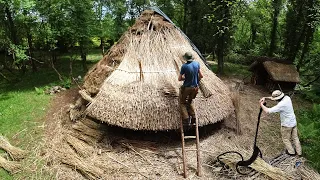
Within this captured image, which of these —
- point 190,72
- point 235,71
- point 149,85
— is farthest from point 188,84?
point 235,71

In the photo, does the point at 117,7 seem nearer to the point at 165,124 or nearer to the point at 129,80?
the point at 129,80

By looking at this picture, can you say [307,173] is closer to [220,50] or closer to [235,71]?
[220,50]

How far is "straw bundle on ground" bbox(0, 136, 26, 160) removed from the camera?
29.8ft

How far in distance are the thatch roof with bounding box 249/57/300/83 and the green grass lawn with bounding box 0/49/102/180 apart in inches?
434

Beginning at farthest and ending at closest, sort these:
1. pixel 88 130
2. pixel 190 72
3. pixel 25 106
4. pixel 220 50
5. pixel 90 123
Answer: pixel 220 50
pixel 25 106
pixel 90 123
pixel 88 130
pixel 190 72

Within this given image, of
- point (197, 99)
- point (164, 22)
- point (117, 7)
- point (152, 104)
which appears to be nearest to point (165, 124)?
point (152, 104)

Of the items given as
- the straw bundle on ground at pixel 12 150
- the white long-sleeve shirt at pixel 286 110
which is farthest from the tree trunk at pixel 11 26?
the white long-sleeve shirt at pixel 286 110

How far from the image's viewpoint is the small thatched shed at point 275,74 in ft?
47.7

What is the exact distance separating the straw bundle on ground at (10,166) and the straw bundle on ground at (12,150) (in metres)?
0.39

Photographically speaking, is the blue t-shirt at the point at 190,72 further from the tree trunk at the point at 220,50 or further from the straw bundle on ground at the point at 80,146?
the tree trunk at the point at 220,50

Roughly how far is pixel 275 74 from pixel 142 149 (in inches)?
346

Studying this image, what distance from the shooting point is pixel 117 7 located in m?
22.2

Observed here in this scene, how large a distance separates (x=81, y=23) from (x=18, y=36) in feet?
17.8

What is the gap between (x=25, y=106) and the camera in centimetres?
1308
